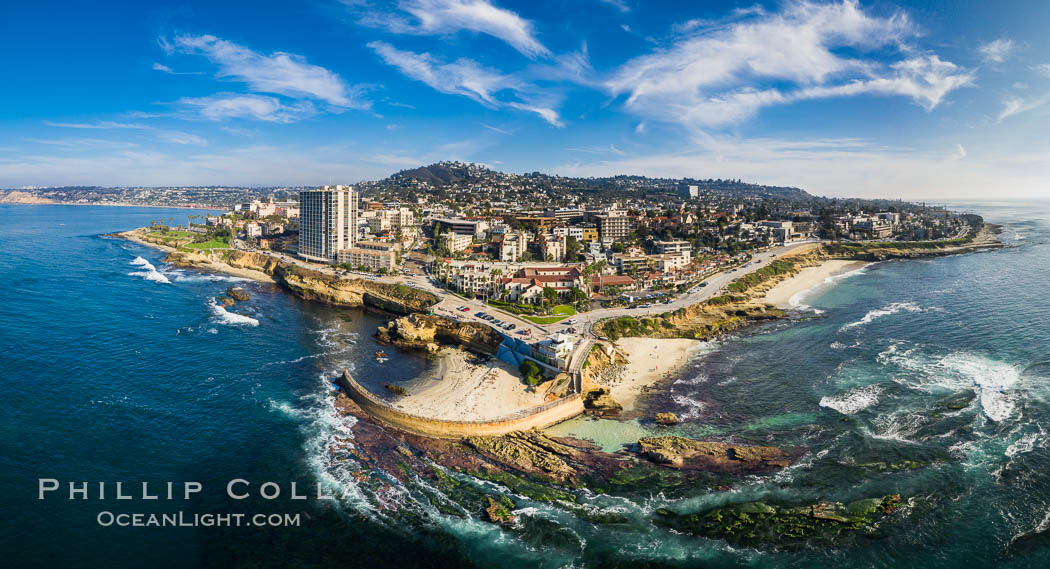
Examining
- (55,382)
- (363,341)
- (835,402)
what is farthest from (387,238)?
(835,402)

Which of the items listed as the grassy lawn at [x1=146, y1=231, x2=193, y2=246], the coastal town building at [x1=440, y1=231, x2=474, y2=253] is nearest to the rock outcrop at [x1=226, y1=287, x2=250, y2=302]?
the coastal town building at [x1=440, y1=231, x2=474, y2=253]

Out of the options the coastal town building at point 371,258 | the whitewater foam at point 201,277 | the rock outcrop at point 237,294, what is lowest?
the rock outcrop at point 237,294

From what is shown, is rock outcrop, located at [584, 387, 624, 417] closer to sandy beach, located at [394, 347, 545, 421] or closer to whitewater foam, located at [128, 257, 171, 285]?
sandy beach, located at [394, 347, 545, 421]

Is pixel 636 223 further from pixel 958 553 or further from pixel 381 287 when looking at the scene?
pixel 958 553

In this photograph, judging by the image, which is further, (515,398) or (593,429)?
(515,398)

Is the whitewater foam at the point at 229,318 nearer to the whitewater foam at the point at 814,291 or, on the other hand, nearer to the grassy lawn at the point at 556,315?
the grassy lawn at the point at 556,315

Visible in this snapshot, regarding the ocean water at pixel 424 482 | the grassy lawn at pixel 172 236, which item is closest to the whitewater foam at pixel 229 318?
the ocean water at pixel 424 482
